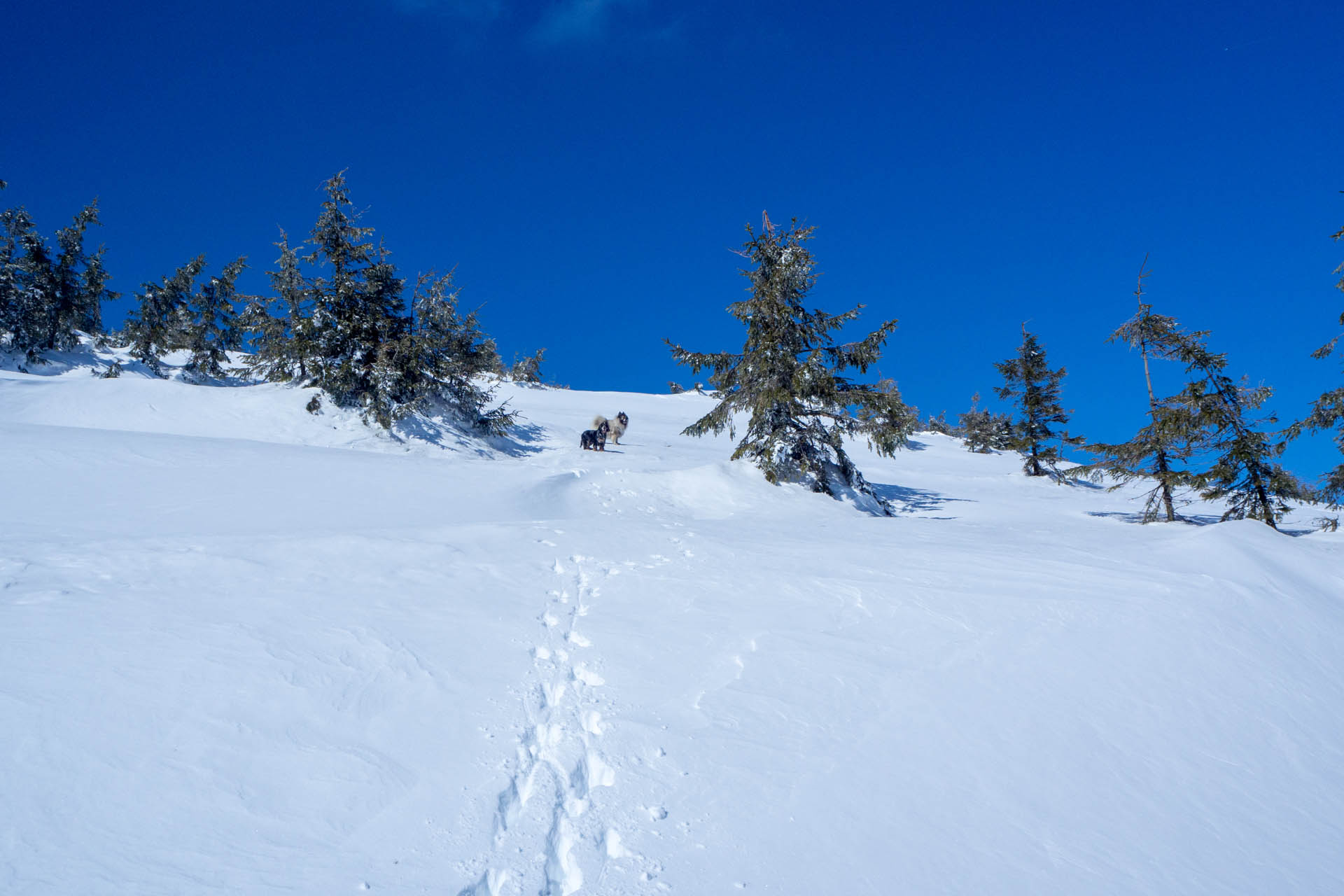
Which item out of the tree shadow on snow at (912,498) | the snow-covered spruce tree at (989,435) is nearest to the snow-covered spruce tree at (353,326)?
the tree shadow on snow at (912,498)

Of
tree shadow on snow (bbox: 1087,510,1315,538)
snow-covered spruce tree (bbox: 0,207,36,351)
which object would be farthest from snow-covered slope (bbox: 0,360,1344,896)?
snow-covered spruce tree (bbox: 0,207,36,351)

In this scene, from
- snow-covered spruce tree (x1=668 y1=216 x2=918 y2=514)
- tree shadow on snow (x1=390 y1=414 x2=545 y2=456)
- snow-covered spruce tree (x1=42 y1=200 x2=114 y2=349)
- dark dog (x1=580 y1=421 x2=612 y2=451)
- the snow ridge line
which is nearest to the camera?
the snow ridge line

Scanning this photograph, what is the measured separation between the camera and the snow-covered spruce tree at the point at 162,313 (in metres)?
32.8

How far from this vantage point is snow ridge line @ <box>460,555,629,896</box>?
8.61 feet

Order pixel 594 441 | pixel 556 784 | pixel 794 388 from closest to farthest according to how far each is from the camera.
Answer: pixel 556 784, pixel 794 388, pixel 594 441

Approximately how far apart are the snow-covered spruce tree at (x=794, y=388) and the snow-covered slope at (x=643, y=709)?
649 cm

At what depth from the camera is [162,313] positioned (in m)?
33.7

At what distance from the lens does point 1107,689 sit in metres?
4.33

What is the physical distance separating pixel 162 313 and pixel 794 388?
3804 centimetres

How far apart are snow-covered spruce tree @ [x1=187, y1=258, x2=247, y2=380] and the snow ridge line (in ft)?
117

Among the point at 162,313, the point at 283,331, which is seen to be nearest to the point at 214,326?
the point at 162,313

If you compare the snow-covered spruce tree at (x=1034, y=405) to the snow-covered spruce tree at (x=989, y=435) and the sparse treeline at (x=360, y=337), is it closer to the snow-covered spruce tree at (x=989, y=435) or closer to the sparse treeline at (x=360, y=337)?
the snow-covered spruce tree at (x=989, y=435)

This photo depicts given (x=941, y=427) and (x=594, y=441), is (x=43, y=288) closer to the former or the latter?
(x=594, y=441)

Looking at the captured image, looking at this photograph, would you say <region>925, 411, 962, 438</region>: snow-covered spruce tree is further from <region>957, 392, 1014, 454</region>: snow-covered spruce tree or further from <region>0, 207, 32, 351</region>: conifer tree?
<region>0, 207, 32, 351</region>: conifer tree
